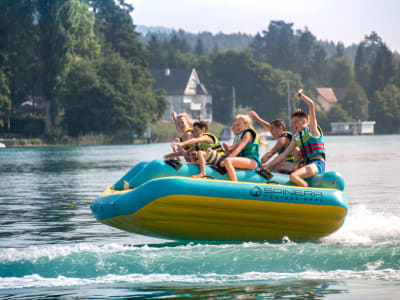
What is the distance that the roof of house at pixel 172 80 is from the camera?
9793 cm

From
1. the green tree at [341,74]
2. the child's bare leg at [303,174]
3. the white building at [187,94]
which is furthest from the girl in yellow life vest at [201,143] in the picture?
the green tree at [341,74]

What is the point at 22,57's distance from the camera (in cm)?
5916

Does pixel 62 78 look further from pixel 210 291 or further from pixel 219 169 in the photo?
pixel 210 291

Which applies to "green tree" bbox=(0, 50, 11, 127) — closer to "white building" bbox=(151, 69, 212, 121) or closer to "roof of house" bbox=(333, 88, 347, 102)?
"white building" bbox=(151, 69, 212, 121)

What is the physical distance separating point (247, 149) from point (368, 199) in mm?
6495

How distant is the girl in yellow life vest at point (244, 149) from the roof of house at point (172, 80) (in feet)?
289

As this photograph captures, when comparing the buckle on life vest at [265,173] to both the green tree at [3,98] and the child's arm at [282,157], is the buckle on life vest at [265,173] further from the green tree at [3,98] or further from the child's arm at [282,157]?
the green tree at [3,98]

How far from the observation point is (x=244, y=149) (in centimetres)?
939

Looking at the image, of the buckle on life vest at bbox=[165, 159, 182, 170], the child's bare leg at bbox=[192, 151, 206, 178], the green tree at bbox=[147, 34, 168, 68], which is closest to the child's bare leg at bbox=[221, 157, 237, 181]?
the child's bare leg at bbox=[192, 151, 206, 178]

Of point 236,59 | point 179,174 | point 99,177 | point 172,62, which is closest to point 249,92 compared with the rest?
point 236,59

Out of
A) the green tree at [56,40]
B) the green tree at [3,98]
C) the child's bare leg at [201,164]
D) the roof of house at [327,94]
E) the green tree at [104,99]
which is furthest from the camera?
the roof of house at [327,94]

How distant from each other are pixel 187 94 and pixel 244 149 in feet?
291

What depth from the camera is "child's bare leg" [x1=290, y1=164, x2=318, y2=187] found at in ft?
30.0

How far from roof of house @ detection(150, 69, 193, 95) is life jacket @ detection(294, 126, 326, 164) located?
88159 mm
